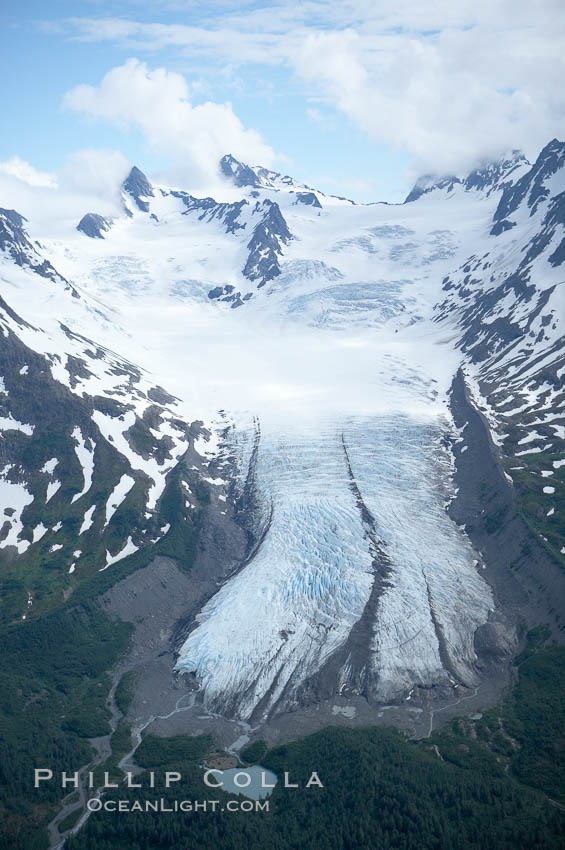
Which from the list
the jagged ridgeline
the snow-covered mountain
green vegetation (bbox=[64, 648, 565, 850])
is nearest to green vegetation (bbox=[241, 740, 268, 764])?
green vegetation (bbox=[64, 648, 565, 850])

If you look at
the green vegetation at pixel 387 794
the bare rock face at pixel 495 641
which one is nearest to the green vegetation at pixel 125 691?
the green vegetation at pixel 387 794

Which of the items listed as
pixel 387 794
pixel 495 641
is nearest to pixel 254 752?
pixel 387 794

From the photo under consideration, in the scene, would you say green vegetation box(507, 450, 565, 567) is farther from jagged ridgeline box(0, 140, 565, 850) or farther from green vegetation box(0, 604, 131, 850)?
green vegetation box(0, 604, 131, 850)

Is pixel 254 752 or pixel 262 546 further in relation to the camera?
pixel 262 546

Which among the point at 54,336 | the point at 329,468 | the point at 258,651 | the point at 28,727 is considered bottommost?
the point at 28,727

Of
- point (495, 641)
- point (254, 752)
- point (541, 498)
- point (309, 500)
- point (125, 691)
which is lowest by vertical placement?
point (254, 752)

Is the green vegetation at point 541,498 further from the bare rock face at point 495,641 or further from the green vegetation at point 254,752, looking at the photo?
the green vegetation at point 254,752

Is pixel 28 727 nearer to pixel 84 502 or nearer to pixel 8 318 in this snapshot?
pixel 84 502

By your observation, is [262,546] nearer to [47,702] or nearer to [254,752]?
[47,702]

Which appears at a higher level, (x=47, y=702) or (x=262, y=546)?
(x=262, y=546)

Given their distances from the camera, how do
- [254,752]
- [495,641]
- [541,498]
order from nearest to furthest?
[254,752] → [495,641] → [541,498]

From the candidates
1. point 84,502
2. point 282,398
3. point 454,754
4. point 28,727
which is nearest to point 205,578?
point 84,502
